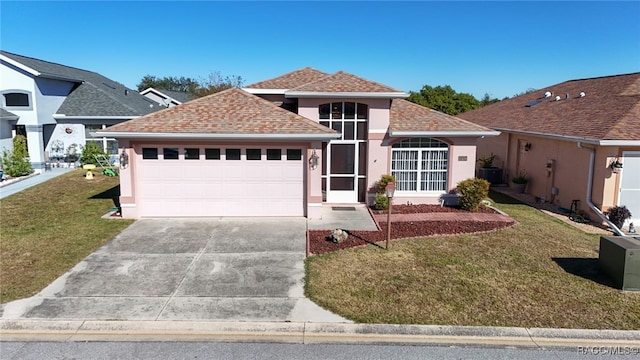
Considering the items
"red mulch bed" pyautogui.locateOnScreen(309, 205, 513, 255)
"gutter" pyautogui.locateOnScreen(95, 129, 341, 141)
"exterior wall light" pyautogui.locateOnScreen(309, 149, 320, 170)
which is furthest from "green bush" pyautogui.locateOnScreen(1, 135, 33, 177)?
"red mulch bed" pyautogui.locateOnScreen(309, 205, 513, 255)

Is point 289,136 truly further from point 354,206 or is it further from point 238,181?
point 354,206

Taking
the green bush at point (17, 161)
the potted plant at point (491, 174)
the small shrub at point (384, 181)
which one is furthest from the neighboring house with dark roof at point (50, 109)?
the potted plant at point (491, 174)

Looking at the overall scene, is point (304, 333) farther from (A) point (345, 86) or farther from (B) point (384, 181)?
(A) point (345, 86)

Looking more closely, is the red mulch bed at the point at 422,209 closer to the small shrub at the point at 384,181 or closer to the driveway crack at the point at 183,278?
the small shrub at the point at 384,181

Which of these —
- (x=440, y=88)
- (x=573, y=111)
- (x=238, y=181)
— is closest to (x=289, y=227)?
(x=238, y=181)

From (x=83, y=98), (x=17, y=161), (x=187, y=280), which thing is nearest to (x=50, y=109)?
(x=83, y=98)

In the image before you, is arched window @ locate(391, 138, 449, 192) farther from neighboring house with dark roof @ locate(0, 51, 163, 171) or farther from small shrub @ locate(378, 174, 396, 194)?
neighboring house with dark roof @ locate(0, 51, 163, 171)

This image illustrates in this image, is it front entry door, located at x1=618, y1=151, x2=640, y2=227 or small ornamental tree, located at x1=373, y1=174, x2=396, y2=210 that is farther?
small ornamental tree, located at x1=373, y1=174, x2=396, y2=210
